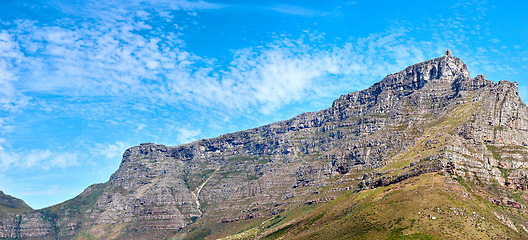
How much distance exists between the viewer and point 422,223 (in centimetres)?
19962

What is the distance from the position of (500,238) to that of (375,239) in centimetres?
5308

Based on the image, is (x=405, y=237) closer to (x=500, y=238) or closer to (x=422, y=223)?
Result: (x=422, y=223)

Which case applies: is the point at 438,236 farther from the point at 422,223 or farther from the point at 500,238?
the point at 500,238

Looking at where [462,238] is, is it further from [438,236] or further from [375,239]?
[375,239]

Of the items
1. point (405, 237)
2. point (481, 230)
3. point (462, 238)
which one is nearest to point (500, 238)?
point (481, 230)

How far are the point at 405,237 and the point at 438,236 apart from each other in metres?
12.9

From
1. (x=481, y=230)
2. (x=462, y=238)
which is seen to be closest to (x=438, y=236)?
(x=462, y=238)

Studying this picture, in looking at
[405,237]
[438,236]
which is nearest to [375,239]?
[405,237]

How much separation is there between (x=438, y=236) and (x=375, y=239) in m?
25.8

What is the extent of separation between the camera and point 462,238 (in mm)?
186625

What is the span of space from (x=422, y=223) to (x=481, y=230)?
25348mm

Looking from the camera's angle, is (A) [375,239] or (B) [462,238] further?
(A) [375,239]

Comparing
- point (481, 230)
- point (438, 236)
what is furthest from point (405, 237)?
point (481, 230)

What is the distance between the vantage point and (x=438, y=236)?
187250 mm
